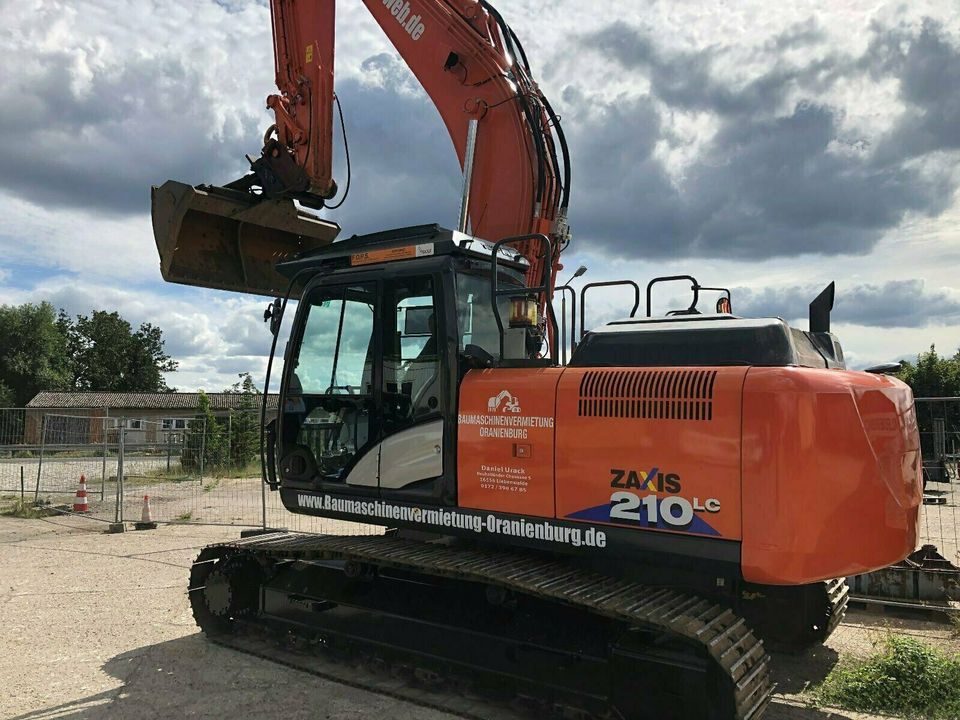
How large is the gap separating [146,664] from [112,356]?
7335cm

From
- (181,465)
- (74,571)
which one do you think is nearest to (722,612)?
(74,571)

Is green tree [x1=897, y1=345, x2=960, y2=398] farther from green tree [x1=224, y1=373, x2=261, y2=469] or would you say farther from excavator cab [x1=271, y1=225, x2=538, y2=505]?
excavator cab [x1=271, y1=225, x2=538, y2=505]

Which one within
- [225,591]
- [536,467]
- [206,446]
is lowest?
[225,591]

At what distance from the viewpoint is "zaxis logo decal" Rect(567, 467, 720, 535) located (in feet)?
12.9

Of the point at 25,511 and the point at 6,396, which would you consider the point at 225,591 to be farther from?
the point at 6,396

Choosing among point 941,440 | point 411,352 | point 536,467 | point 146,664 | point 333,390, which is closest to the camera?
point 536,467

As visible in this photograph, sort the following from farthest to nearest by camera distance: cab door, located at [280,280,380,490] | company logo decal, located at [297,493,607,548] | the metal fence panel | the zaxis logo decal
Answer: the metal fence panel < cab door, located at [280,280,380,490] < company logo decal, located at [297,493,607,548] < the zaxis logo decal

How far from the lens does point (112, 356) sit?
236ft

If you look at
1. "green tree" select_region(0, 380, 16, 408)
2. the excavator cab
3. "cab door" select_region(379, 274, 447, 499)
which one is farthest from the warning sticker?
"green tree" select_region(0, 380, 16, 408)

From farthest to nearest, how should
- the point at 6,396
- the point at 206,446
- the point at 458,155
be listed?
1. the point at 6,396
2. the point at 206,446
3. the point at 458,155

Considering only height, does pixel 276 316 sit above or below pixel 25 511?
above

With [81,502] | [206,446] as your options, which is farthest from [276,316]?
[206,446]

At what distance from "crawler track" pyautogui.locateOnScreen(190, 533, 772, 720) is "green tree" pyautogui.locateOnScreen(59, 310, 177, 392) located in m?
69.9

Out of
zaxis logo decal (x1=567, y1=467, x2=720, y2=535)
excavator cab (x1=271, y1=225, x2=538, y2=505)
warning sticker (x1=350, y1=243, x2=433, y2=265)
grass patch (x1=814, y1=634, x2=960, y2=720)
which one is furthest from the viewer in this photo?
warning sticker (x1=350, y1=243, x2=433, y2=265)
